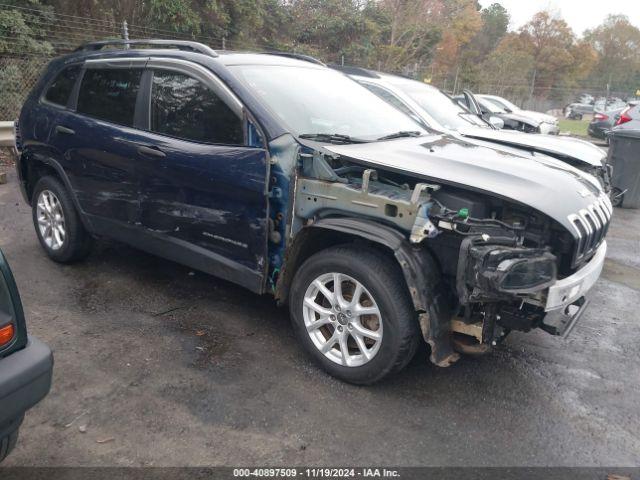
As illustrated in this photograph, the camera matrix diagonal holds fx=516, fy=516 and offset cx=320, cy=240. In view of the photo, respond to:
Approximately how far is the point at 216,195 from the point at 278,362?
116cm

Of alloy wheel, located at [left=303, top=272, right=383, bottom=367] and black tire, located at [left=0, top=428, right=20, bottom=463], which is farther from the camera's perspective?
alloy wheel, located at [left=303, top=272, right=383, bottom=367]

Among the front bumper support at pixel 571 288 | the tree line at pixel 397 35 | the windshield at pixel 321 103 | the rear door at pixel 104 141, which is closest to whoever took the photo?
the front bumper support at pixel 571 288

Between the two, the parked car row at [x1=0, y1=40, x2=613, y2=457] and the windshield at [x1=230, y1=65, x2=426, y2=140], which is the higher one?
the windshield at [x1=230, y1=65, x2=426, y2=140]

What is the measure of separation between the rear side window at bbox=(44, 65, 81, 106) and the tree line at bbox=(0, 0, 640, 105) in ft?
22.3

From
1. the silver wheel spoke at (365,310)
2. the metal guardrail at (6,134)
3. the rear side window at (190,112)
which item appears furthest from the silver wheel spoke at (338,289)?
the metal guardrail at (6,134)

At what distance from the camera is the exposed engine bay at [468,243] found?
2.54 metres

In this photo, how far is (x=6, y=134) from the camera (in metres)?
8.59

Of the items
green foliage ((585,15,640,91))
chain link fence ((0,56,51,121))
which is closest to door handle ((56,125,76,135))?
chain link fence ((0,56,51,121))

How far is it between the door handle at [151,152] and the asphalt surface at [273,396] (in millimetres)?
1174

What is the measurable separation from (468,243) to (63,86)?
384 cm

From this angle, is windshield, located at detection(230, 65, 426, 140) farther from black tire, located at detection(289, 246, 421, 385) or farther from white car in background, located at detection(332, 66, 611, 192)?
white car in background, located at detection(332, 66, 611, 192)

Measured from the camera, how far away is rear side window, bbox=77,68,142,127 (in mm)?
3932

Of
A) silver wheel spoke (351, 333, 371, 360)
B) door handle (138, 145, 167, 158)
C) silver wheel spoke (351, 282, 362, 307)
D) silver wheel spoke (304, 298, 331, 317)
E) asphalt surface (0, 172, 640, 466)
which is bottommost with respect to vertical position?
asphalt surface (0, 172, 640, 466)

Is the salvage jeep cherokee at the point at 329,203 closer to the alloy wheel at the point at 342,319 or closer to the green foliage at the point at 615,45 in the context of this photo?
the alloy wheel at the point at 342,319
